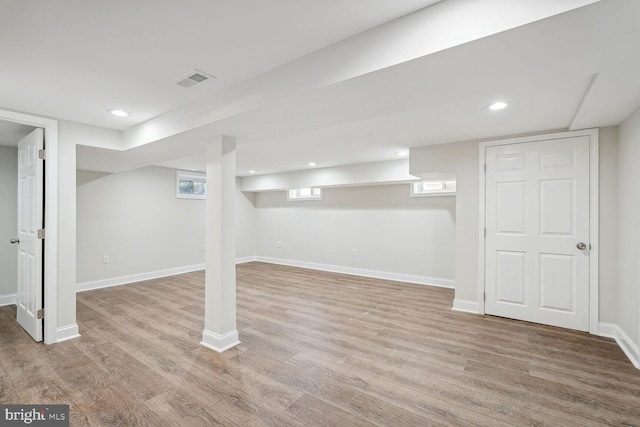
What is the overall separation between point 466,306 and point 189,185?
5.89 meters

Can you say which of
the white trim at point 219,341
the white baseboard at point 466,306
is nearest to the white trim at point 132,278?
the white trim at point 219,341

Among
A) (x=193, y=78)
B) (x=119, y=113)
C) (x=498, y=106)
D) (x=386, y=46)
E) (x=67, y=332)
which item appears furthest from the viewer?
(x=67, y=332)

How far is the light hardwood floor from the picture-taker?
1.91m

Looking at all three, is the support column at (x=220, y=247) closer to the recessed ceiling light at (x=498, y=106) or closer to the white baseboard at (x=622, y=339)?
the recessed ceiling light at (x=498, y=106)

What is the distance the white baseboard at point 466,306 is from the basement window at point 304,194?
12.6ft

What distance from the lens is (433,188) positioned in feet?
18.0

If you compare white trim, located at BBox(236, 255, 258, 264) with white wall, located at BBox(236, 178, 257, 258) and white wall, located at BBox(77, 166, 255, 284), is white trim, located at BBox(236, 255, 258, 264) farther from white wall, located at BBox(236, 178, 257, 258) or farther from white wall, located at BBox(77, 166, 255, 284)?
white wall, located at BBox(77, 166, 255, 284)

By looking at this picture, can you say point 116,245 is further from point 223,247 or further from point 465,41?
point 465,41

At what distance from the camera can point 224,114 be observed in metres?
2.38

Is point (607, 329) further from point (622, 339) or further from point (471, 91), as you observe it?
point (471, 91)

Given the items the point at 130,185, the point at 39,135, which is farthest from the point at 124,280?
the point at 39,135

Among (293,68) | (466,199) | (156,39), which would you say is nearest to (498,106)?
(466,199)

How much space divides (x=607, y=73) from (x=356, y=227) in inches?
190

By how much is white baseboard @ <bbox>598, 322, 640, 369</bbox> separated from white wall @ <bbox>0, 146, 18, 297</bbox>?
7.23m
